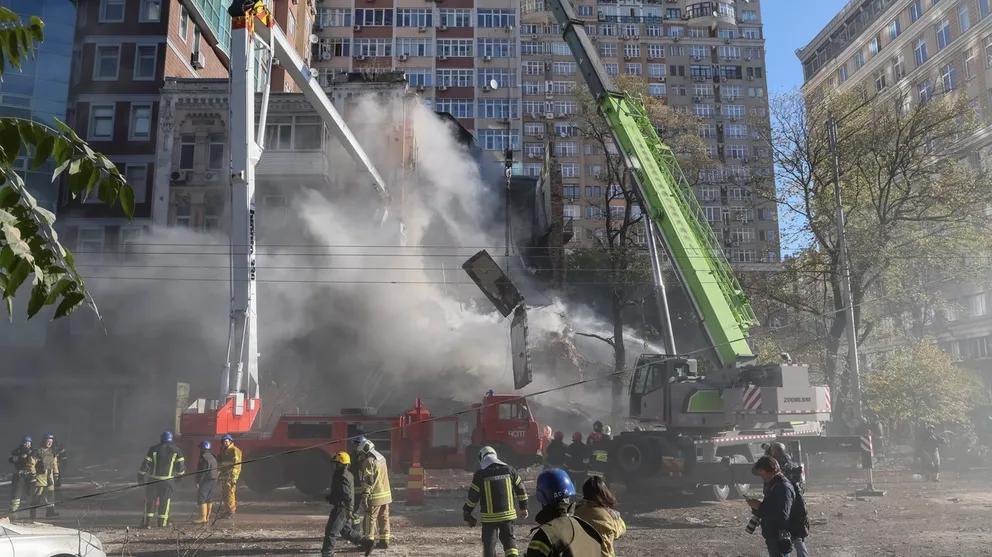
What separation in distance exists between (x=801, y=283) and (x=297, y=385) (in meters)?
19.1

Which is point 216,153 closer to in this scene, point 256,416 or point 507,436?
point 256,416

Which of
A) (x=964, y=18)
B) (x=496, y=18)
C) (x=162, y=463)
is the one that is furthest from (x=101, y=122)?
(x=964, y=18)

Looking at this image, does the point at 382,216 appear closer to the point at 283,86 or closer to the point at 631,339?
the point at 283,86

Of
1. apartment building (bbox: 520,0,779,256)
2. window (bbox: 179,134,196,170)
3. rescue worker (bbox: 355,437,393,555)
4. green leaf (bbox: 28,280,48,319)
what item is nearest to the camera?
green leaf (bbox: 28,280,48,319)

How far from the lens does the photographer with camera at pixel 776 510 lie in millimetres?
6293

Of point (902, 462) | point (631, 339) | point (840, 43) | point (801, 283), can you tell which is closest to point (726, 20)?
point (840, 43)

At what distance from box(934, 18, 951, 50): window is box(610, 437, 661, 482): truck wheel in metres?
43.4

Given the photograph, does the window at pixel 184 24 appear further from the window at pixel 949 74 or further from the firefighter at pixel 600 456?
the window at pixel 949 74

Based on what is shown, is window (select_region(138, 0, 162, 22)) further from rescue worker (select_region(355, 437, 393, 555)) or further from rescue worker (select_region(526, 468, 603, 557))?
rescue worker (select_region(526, 468, 603, 557))

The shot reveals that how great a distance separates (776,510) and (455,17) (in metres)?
48.7

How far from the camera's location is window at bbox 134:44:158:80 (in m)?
31.0

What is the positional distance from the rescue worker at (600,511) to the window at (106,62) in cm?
3395

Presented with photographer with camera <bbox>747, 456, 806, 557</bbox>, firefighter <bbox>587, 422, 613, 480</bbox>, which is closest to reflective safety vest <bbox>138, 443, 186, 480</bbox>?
firefighter <bbox>587, 422, 613, 480</bbox>

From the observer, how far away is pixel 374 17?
50.5 metres
